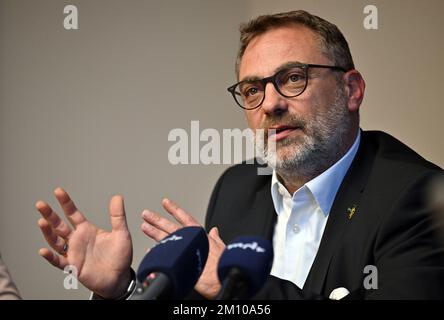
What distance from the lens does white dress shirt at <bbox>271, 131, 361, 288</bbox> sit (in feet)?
4.89

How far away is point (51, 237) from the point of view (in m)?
1.16

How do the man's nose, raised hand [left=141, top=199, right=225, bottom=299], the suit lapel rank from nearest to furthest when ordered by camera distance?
raised hand [left=141, top=199, right=225, bottom=299]
the suit lapel
the man's nose

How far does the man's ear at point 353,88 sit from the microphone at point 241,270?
0.96m

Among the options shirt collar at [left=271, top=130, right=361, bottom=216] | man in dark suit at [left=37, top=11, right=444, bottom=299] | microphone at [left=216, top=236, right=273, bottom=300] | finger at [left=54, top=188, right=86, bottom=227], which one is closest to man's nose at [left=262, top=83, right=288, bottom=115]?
man in dark suit at [left=37, top=11, right=444, bottom=299]

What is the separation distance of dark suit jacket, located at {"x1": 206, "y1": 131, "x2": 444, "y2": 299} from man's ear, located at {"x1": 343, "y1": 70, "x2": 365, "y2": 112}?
0.14 m

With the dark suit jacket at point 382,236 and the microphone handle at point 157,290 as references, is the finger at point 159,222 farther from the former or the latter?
the microphone handle at point 157,290

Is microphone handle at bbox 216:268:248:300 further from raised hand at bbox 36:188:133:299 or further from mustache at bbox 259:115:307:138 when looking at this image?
mustache at bbox 259:115:307:138

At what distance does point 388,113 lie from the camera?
81.7 inches

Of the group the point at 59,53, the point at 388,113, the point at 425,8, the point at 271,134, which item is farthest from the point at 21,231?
the point at 425,8

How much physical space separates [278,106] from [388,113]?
817mm

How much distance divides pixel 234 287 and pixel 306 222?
34.8 inches

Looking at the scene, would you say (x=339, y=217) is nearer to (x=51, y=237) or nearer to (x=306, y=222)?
(x=306, y=222)

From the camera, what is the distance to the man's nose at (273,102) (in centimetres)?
145

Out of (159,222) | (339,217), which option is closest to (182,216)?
(159,222)
